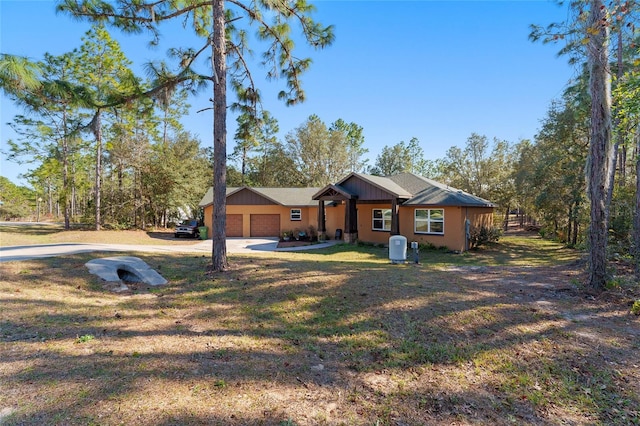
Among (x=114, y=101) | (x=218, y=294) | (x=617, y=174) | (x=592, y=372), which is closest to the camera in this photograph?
(x=592, y=372)

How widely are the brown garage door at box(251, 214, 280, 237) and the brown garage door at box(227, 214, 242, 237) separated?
0.93 meters

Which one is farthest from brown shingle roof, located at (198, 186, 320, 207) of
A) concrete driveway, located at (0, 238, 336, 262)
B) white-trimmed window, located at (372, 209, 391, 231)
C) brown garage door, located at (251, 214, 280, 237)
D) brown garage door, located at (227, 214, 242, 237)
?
concrete driveway, located at (0, 238, 336, 262)

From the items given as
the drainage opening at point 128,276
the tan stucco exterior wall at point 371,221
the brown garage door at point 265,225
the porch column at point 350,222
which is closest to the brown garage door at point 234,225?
the tan stucco exterior wall at point 371,221

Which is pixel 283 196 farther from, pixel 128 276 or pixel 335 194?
pixel 128 276

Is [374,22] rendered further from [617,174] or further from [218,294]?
[617,174]

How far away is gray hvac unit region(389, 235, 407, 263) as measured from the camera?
11430 millimetres

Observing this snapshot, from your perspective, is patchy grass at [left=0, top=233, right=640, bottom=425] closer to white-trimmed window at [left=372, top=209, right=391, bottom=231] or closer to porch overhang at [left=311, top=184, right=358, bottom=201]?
porch overhang at [left=311, top=184, right=358, bottom=201]

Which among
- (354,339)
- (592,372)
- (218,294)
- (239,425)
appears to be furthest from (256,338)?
(592,372)

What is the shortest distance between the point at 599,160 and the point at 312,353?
694 cm

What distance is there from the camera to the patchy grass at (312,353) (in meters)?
2.83

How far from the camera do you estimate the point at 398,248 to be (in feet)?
37.6

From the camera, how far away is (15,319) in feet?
14.7

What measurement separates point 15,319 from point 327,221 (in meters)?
17.8

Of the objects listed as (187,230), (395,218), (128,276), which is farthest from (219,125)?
(187,230)
